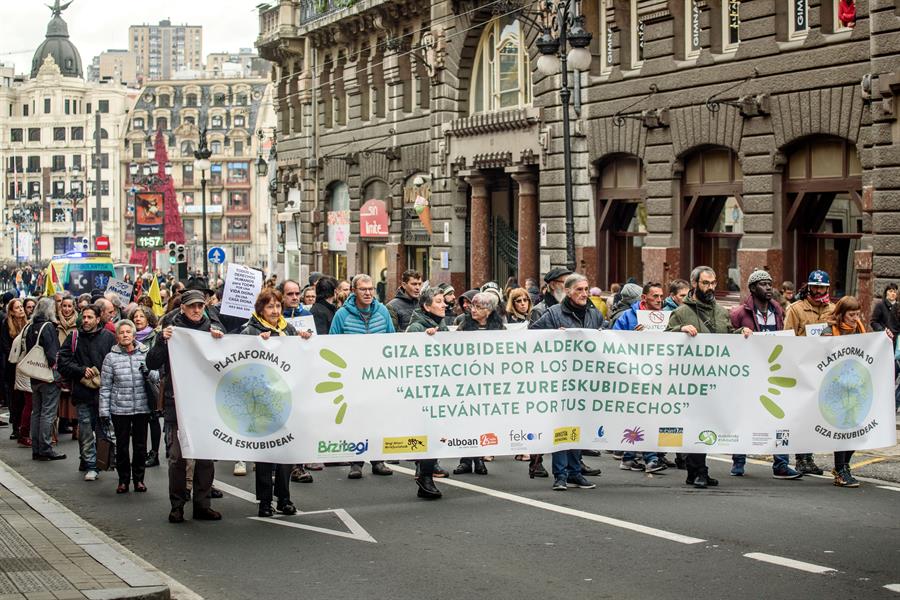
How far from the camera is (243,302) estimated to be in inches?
579

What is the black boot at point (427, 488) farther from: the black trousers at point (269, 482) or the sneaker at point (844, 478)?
the sneaker at point (844, 478)

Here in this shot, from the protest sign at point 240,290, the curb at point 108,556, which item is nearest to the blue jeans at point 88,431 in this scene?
the curb at point 108,556

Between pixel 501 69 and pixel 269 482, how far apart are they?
28531 millimetres

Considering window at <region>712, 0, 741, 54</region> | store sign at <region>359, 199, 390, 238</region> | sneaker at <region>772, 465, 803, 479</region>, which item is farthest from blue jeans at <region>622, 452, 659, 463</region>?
store sign at <region>359, 199, 390, 238</region>

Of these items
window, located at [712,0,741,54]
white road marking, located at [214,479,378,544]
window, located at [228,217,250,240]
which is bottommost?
white road marking, located at [214,479,378,544]

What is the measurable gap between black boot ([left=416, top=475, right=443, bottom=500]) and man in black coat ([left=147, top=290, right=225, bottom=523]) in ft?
5.92

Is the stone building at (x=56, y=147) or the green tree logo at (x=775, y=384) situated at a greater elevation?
the stone building at (x=56, y=147)

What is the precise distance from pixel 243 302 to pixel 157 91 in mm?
152211

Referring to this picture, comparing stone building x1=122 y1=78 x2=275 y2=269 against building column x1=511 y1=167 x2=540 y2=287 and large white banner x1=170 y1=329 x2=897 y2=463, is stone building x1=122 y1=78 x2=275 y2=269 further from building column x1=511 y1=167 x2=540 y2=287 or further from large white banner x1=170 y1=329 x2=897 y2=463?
large white banner x1=170 y1=329 x2=897 y2=463

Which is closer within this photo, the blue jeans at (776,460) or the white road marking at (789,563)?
the white road marking at (789,563)

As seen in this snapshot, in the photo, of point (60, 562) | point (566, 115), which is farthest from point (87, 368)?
point (566, 115)

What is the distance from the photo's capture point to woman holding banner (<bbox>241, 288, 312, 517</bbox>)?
12.3 meters

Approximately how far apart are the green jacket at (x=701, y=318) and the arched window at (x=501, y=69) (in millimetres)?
24607

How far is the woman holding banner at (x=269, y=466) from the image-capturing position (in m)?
12.3
